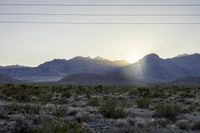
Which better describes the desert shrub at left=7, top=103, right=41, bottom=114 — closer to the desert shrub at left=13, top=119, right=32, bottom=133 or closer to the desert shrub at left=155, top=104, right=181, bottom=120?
the desert shrub at left=13, top=119, right=32, bottom=133

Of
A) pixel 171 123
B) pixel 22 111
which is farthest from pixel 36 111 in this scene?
pixel 171 123

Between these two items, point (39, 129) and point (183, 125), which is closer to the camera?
point (39, 129)

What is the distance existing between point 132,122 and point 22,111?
18.0 ft

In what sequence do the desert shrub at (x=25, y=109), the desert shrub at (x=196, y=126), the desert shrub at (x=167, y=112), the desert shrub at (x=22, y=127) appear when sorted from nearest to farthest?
1. the desert shrub at (x=22, y=127)
2. the desert shrub at (x=196, y=126)
3. the desert shrub at (x=25, y=109)
4. the desert shrub at (x=167, y=112)

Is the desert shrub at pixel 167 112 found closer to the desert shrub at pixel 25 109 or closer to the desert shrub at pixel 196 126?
the desert shrub at pixel 196 126

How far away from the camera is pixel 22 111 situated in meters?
21.2

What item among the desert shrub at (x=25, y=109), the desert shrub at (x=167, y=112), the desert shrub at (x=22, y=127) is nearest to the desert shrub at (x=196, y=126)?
the desert shrub at (x=167, y=112)

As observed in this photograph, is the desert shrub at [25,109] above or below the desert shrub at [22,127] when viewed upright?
above

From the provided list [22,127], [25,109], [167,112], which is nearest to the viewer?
[22,127]

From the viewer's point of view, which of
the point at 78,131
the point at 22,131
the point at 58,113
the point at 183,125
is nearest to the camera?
the point at 78,131

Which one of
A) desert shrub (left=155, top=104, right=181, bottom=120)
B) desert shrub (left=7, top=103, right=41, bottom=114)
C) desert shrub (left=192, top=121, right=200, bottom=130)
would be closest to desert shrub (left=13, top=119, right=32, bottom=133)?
desert shrub (left=7, top=103, right=41, bottom=114)

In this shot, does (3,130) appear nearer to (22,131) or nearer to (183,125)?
(22,131)

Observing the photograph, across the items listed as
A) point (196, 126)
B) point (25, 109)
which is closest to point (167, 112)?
point (196, 126)

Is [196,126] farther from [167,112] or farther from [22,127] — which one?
[22,127]
